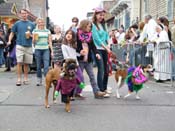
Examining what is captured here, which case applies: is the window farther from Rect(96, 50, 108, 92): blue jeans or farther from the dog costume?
the dog costume

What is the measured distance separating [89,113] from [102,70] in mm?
1941

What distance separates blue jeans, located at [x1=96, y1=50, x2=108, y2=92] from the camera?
10.1m

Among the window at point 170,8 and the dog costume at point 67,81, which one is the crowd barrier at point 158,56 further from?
the window at point 170,8

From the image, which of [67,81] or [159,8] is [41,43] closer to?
[67,81]

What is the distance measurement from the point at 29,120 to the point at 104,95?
108 inches

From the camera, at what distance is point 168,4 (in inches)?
851

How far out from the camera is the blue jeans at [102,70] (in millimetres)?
10094

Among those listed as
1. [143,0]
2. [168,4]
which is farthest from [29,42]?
[143,0]

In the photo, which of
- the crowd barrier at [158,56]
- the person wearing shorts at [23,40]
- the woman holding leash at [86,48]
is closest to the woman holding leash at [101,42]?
the woman holding leash at [86,48]

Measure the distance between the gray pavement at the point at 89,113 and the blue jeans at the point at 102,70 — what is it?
0.34 metres

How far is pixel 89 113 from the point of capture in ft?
27.6

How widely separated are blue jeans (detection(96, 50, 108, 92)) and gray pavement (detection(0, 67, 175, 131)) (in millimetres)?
338

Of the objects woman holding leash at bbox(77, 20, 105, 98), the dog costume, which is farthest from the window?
the dog costume

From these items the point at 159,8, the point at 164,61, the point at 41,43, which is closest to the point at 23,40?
the point at 41,43
